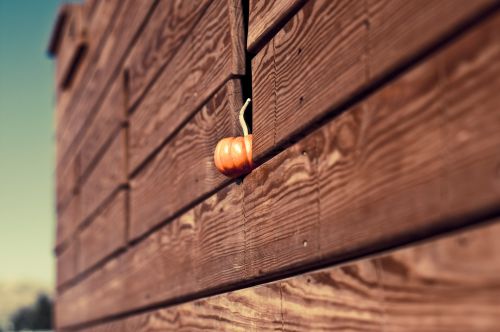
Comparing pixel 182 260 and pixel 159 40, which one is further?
pixel 159 40

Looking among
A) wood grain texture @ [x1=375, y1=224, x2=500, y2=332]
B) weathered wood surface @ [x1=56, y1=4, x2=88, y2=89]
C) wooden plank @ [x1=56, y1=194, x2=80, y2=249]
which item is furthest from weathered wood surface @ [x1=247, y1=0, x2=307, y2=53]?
wooden plank @ [x1=56, y1=194, x2=80, y2=249]

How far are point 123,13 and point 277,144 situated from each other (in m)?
2.43

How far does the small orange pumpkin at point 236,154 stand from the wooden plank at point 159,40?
1.95 feet

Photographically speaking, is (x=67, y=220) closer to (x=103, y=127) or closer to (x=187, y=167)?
(x=103, y=127)

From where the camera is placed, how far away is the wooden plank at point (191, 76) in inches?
94.1

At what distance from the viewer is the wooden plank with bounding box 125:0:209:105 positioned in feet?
9.43

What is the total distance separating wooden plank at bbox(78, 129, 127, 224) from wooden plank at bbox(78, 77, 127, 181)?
0.06 metres

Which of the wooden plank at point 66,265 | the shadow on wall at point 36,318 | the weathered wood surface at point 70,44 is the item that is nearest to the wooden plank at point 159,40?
the weathered wood surface at point 70,44

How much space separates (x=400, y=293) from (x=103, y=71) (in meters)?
3.73

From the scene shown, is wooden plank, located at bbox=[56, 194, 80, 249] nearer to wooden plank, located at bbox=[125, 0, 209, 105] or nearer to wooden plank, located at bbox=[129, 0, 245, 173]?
wooden plank, located at bbox=[125, 0, 209, 105]

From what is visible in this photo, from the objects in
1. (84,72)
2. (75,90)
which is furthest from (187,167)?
(75,90)

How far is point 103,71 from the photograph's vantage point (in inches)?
190

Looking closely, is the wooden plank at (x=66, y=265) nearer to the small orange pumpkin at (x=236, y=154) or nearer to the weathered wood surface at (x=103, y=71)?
the weathered wood surface at (x=103, y=71)

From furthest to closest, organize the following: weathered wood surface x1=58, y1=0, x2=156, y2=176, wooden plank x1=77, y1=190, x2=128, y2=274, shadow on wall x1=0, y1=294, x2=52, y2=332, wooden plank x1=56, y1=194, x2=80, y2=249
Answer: shadow on wall x1=0, y1=294, x2=52, y2=332 → wooden plank x1=56, y1=194, x2=80, y2=249 → wooden plank x1=77, y1=190, x2=128, y2=274 → weathered wood surface x1=58, y1=0, x2=156, y2=176
